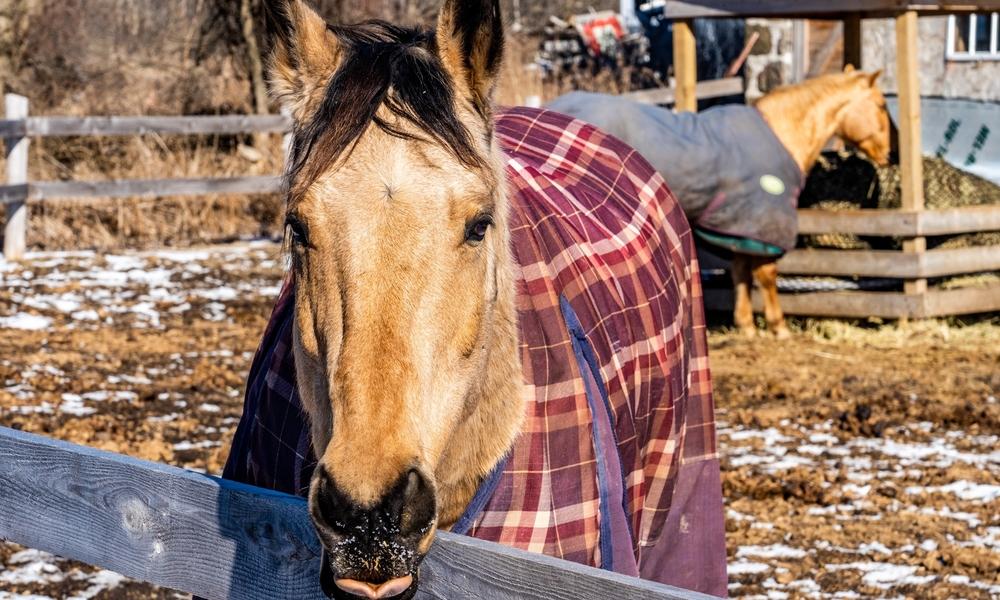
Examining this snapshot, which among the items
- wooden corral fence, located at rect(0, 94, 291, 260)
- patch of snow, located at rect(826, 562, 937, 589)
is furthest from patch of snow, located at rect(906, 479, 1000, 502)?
wooden corral fence, located at rect(0, 94, 291, 260)

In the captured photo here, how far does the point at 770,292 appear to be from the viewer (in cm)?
841

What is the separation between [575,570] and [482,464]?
61 centimetres

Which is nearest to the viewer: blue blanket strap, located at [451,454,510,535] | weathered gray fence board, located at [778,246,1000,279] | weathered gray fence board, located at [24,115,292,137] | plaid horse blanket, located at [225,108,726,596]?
blue blanket strap, located at [451,454,510,535]

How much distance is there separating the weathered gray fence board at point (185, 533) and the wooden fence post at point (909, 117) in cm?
705

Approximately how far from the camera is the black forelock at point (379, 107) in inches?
78.9

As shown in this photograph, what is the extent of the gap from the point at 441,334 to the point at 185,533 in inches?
26.7

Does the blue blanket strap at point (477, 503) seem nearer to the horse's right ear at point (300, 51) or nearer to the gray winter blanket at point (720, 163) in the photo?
the horse's right ear at point (300, 51)

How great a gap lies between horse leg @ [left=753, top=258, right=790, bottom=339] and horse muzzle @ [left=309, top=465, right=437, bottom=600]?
6.93 metres

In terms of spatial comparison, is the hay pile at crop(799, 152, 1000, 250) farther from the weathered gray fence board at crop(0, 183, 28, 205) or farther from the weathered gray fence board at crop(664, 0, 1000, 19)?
the weathered gray fence board at crop(0, 183, 28, 205)

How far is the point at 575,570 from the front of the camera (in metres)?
1.76

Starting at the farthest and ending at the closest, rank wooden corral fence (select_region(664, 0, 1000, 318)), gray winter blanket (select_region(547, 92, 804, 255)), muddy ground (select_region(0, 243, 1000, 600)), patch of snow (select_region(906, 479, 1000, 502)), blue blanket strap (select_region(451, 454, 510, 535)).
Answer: wooden corral fence (select_region(664, 0, 1000, 318)), gray winter blanket (select_region(547, 92, 804, 255)), patch of snow (select_region(906, 479, 1000, 502)), muddy ground (select_region(0, 243, 1000, 600)), blue blanket strap (select_region(451, 454, 510, 535))

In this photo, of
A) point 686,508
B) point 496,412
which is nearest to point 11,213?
point 686,508

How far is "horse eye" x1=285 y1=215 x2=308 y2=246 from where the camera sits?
2.03m

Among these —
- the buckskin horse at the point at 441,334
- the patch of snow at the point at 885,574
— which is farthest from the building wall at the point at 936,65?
the buckskin horse at the point at 441,334
